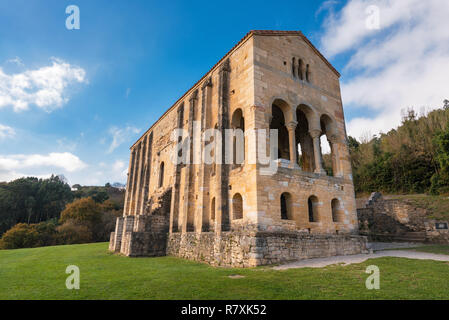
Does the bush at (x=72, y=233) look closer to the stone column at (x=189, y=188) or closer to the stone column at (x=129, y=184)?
the stone column at (x=129, y=184)

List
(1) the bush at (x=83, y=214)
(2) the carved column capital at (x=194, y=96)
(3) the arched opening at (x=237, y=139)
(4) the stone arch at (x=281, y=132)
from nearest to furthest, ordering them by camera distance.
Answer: (3) the arched opening at (x=237, y=139), (4) the stone arch at (x=281, y=132), (2) the carved column capital at (x=194, y=96), (1) the bush at (x=83, y=214)

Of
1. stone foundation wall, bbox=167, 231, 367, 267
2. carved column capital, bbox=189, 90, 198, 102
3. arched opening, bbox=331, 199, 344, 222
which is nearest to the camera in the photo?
stone foundation wall, bbox=167, 231, 367, 267

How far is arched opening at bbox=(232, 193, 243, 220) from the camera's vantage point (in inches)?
480

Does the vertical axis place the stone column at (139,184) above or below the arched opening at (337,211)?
above

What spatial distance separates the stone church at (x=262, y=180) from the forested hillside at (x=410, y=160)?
14.0 metres

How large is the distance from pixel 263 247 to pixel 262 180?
108 inches

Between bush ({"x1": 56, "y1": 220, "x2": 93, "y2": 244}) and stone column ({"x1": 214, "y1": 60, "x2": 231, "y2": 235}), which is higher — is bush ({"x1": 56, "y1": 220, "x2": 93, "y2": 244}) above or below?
below

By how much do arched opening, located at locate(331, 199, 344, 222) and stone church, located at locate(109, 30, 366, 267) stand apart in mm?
54

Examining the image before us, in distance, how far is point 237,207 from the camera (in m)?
12.3

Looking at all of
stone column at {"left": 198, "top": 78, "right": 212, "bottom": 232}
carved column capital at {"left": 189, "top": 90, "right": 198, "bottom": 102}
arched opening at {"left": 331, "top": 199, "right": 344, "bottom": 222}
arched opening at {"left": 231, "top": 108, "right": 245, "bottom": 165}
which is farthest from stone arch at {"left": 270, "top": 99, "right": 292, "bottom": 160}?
carved column capital at {"left": 189, "top": 90, "right": 198, "bottom": 102}

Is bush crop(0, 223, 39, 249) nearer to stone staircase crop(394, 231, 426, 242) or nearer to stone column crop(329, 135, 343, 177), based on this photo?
stone column crop(329, 135, 343, 177)

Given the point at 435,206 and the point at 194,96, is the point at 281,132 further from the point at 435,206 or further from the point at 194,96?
the point at 435,206

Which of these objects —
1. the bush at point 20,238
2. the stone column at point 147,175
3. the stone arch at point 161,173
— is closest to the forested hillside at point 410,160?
the stone arch at point 161,173

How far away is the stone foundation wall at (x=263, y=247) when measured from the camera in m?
9.77
